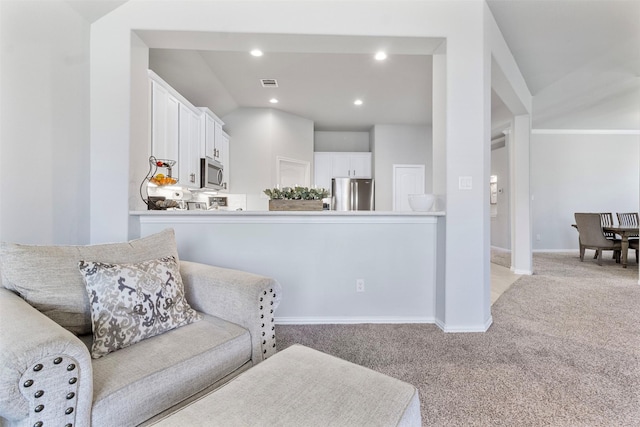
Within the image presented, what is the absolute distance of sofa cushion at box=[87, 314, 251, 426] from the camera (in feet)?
3.00

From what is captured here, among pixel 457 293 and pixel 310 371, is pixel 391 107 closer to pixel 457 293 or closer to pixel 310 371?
pixel 457 293

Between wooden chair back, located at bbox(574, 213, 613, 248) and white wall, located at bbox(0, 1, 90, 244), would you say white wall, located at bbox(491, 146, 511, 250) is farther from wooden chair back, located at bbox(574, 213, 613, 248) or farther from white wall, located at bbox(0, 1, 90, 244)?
white wall, located at bbox(0, 1, 90, 244)

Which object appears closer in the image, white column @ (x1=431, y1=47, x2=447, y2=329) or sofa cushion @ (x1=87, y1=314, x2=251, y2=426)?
sofa cushion @ (x1=87, y1=314, x2=251, y2=426)

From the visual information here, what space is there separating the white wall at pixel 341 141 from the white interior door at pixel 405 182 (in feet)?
3.16

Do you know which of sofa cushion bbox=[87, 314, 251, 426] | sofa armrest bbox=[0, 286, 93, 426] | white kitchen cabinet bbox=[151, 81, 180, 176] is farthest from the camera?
white kitchen cabinet bbox=[151, 81, 180, 176]

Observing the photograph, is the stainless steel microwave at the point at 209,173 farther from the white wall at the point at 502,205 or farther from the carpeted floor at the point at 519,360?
the white wall at the point at 502,205

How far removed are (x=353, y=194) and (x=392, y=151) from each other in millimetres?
1225

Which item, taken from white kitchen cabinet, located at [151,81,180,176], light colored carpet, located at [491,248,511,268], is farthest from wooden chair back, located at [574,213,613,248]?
white kitchen cabinet, located at [151,81,180,176]

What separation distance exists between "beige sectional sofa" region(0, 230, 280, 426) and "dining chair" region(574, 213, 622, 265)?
6.03 meters

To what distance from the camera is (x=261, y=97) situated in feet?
15.2

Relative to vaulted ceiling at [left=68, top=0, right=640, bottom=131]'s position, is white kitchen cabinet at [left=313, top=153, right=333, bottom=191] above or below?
below

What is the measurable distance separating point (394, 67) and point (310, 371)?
357 centimetres

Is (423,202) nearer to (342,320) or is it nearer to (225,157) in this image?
(342,320)

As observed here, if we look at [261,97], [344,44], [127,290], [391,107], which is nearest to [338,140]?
[391,107]
